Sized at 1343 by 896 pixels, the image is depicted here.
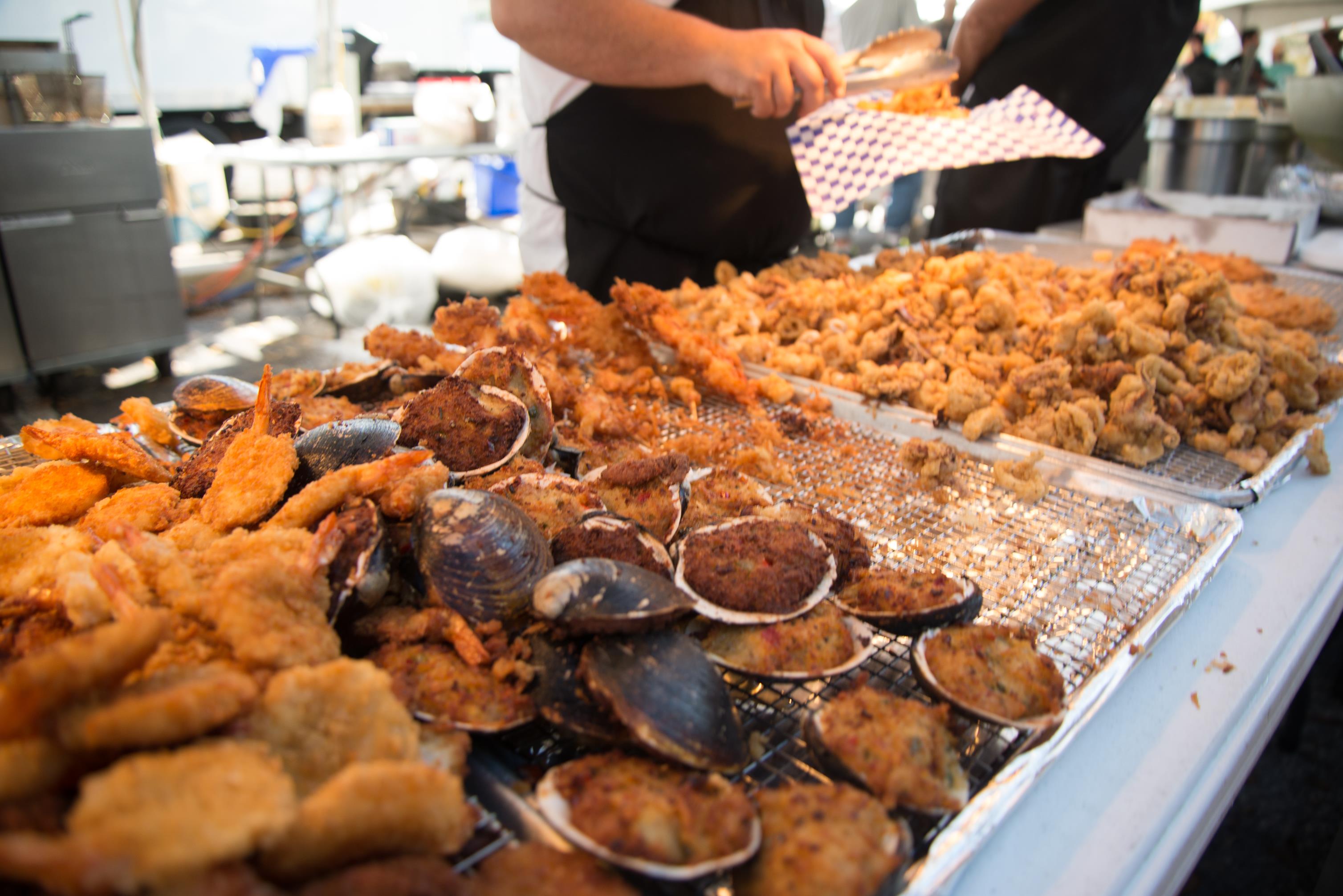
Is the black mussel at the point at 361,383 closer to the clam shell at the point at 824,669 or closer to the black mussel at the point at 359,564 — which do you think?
the black mussel at the point at 359,564

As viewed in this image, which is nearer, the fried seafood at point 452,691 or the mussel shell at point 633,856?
the mussel shell at point 633,856

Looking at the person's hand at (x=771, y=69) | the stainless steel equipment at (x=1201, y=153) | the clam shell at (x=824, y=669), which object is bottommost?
the clam shell at (x=824, y=669)

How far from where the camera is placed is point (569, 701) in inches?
36.9

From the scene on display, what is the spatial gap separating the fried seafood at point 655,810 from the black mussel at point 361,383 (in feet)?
4.18

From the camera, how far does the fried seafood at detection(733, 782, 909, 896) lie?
0.76 metres

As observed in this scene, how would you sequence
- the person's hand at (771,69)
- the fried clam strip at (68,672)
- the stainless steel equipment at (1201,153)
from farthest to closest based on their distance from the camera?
the stainless steel equipment at (1201,153) < the person's hand at (771,69) < the fried clam strip at (68,672)

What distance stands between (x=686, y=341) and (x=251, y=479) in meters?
1.30

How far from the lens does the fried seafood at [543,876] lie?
2.44 ft

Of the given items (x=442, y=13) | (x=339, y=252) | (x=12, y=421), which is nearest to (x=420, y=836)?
(x=12, y=421)

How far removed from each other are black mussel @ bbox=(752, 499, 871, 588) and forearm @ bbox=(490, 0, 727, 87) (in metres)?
1.75

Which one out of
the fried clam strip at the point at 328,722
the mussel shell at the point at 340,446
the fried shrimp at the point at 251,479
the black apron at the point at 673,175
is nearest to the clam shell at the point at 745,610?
the fried clam strip at the point at 328,722

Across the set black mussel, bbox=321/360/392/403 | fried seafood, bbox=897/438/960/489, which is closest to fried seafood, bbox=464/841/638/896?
fried seafood, bbox=897/438/960/489

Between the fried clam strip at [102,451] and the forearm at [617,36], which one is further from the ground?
the forearm at [617,36]

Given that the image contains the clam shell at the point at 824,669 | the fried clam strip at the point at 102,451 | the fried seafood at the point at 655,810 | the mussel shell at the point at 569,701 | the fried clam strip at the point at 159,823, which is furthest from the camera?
the fried clam strip at the point at 102,451
